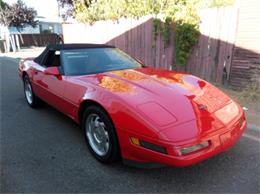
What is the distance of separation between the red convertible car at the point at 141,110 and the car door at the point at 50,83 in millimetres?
18

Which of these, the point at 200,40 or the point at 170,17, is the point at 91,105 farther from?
the point at 170,17

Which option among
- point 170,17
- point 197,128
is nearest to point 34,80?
point 197,128

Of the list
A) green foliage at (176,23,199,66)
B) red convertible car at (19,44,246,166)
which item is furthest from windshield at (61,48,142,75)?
green foliage at (176,23,199,66)

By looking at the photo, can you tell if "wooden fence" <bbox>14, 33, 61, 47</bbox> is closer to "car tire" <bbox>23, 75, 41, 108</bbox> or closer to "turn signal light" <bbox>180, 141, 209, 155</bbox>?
"car tire" <bbox>23, 75, 41, 108</bbox>

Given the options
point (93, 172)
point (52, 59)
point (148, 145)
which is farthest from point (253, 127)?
point (52, 59)

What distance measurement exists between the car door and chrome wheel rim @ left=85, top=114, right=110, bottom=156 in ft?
2.55

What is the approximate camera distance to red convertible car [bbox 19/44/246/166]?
86.0 inches

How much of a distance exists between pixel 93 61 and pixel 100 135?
53.5 inches

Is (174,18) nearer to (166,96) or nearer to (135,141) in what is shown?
(166,96)

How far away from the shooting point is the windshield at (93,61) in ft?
11.5

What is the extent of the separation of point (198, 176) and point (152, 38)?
5.67m

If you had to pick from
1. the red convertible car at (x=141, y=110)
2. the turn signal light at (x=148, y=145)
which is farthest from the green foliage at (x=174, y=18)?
the turn signal light at (x=148, y=145)

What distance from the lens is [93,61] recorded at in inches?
146

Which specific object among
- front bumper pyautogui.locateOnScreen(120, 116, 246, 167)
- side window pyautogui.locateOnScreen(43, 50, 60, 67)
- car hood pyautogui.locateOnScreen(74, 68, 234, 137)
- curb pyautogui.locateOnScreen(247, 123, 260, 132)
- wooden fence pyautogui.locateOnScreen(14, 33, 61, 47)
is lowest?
wooden fence pyautogui.locateOnScreen(14, 33, 61, 47)
